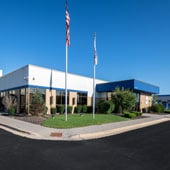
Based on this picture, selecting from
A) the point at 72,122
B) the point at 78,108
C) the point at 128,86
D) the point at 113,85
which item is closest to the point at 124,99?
the point at 128,86

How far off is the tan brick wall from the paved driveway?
25394 millimetres

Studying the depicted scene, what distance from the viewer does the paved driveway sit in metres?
6.21

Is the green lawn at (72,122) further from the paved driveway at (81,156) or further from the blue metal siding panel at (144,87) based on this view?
the blue metal siding panel at (144,87)

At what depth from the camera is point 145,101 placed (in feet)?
118

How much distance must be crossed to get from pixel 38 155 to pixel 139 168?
342 cm

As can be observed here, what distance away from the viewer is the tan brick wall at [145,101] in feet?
114

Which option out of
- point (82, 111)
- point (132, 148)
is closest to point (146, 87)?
point (82, 111)

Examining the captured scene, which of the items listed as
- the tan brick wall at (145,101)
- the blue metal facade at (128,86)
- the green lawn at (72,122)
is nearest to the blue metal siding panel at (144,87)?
the blue metal facade at (128,86)

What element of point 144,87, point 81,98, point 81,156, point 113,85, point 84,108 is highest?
point 113,85

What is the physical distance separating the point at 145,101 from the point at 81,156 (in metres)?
30.5

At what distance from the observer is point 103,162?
6.62 metres

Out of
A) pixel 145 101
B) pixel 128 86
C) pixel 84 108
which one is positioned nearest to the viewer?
pixel 128 86

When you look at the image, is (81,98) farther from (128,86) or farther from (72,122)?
(72,122)

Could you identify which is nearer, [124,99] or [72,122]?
[72,122]
